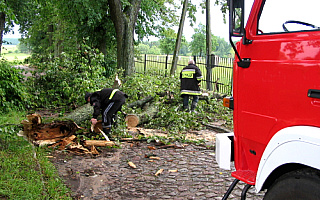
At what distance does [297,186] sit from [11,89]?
29.9 ft

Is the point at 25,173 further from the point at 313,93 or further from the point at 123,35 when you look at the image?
the point at 123,35

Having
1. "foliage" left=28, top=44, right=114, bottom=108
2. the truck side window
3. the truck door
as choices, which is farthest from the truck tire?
"foliage" left=28, top=44, right=114, bottom=108

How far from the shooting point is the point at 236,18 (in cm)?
283

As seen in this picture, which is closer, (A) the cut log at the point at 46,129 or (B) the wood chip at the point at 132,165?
(B) the wood chip at the point at 132,165

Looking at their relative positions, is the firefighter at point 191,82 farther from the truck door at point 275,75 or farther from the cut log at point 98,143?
the truck door at point 275,75

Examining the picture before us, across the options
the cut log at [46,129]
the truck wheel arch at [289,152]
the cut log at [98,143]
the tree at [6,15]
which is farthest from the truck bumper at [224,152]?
the tree at [6,15]

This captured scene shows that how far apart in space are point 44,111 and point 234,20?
9029 millimetres

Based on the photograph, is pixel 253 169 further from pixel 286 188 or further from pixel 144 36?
pixel 144 36

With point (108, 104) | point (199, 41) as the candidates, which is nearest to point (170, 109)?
point (108, 104)

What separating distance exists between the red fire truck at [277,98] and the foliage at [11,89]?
7.93 meters

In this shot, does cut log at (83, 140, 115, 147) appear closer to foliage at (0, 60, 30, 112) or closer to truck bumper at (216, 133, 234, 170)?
foliage at (0, 60, 30, 112)

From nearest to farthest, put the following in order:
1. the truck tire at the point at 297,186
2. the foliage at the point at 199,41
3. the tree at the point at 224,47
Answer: the truck tire at the point at 297,186, the tree at the point at 224,47, the foliage at the point at 199,41

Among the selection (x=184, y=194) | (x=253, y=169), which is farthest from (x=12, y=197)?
(x=253, y=169)

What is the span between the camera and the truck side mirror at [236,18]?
2.79m
